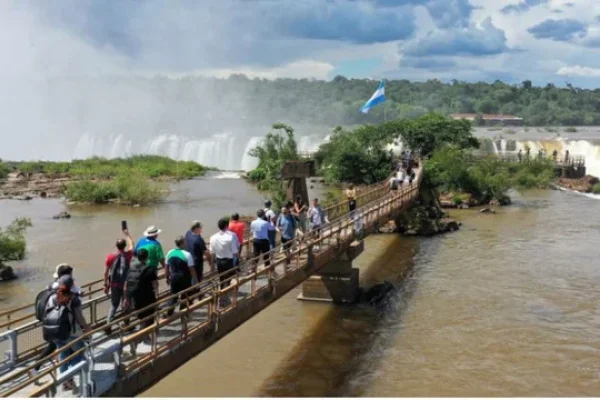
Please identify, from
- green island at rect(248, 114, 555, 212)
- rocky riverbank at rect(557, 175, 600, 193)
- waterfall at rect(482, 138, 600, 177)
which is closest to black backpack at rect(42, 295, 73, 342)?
green island at rect(248, 114, 555, 212)

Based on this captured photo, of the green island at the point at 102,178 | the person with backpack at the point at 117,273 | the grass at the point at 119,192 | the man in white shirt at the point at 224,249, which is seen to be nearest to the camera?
the person with backpack at the point at 117,273

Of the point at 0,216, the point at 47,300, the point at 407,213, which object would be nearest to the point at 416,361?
the point at 47,300

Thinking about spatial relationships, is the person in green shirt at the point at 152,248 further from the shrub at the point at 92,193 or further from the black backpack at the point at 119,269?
the shrub at the point at 92,193

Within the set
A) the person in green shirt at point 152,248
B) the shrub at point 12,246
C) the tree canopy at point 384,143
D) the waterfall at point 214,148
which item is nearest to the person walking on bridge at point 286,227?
the person in green shirt at point 152,248

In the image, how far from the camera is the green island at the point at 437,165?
41531mm

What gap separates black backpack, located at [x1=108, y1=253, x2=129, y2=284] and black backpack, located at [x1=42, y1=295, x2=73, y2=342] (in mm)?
1472

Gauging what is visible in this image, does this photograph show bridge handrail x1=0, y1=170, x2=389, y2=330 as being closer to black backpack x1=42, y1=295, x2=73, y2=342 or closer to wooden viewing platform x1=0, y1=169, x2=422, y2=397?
wooden viewing platform x1=0, y1=169, x2=422, y2=397

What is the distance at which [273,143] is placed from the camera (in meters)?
57.1

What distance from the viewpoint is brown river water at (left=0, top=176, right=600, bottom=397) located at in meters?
13.9

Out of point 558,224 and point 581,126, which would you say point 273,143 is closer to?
point 558,224

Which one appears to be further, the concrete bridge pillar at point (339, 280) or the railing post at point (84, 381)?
the concrete bridge pillar at point (339, 280)

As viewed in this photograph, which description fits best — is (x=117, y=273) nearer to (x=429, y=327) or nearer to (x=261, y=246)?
(x=261, y=246)

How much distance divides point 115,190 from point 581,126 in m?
128

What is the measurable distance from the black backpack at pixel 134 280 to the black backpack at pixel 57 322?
117cm
